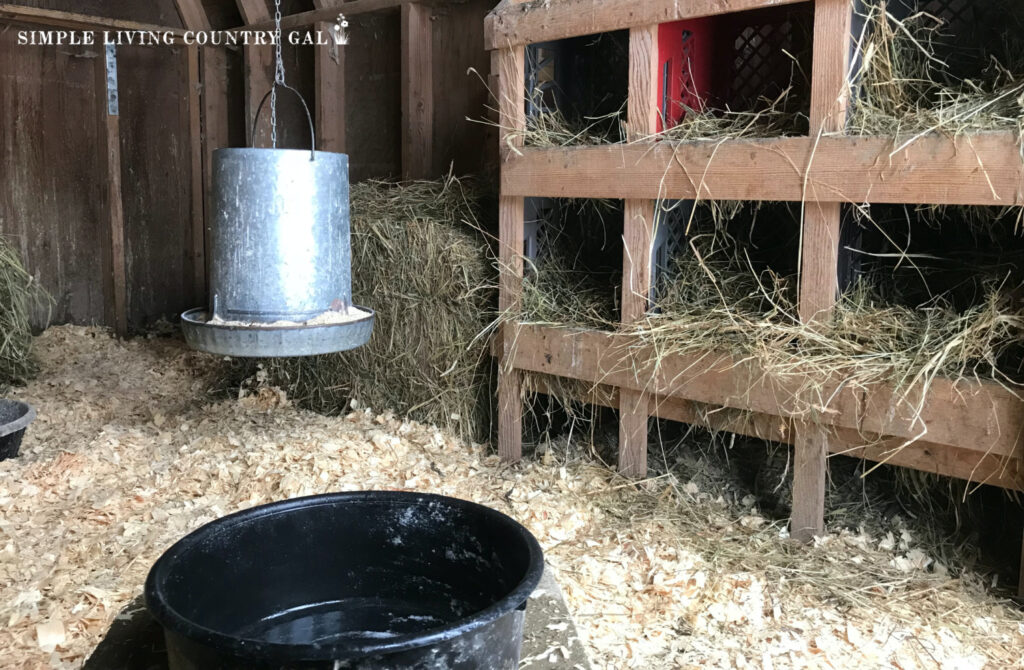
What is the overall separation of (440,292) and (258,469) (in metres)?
1.04

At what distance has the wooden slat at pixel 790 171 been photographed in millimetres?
2391

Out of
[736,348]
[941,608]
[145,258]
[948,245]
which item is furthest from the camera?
[145,258]

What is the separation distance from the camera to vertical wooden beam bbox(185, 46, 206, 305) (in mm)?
6023

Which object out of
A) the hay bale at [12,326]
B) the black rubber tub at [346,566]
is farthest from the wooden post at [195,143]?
the black rubber tub at [346,566]

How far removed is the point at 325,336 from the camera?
2.13 meters

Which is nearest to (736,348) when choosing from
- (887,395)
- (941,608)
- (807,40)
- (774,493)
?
(887,395)

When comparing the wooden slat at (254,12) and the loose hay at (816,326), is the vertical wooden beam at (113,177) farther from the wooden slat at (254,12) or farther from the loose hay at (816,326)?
the loose hay at (816,326)

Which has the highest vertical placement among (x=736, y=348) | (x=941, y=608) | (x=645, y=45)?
(x=645, y=45)

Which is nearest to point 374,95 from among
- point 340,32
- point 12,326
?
point 340,32

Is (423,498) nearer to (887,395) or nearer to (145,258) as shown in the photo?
(887,395)

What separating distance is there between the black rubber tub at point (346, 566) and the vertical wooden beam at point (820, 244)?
56.1 inches

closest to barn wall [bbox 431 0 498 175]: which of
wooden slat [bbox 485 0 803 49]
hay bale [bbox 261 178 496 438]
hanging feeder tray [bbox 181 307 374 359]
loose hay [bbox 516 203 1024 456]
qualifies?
hay bale [bbox 261 178 496 438]

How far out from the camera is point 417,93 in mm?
4770

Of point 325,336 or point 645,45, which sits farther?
point 645,45
